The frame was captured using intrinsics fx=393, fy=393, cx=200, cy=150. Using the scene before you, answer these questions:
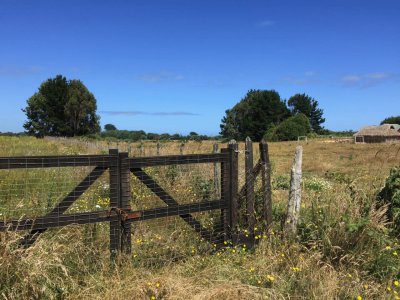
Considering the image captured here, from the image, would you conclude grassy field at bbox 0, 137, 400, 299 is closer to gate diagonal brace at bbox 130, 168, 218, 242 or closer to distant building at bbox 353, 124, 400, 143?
gate diagonal brace at bbox 130, 168, 218, 242

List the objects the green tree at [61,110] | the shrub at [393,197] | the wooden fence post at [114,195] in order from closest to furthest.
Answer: the wooden fence post at [114,195]
the shrub at [393,197]
the green tree at [61,110]

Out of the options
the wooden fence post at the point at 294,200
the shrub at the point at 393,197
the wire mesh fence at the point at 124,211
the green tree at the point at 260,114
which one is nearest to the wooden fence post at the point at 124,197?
the wire mesh fence at the point at 124,211

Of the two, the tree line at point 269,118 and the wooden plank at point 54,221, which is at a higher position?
the tree line at point 269,118

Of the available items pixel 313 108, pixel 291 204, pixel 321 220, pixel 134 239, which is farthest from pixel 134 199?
pixel 313 108

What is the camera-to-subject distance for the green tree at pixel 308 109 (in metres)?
111

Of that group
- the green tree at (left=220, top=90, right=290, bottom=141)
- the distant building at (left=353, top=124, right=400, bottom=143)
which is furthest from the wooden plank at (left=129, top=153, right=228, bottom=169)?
the green tree at (left=220, top=90, right=290, bottom=141)

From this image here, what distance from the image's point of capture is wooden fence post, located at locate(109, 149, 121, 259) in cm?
458

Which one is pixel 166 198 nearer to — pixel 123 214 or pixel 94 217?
pixel 123 214

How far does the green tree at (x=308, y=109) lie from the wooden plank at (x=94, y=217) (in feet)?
358

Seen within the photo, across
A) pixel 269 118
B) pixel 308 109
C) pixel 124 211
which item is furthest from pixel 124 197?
pixel 308 109

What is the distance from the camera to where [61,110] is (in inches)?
2923

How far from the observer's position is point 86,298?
373cm

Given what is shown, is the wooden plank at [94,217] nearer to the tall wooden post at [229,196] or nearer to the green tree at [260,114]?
the tall wooden post at [229,196]

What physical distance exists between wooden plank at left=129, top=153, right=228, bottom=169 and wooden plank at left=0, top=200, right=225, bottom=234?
1.86 feet
